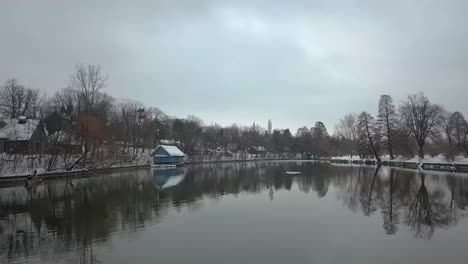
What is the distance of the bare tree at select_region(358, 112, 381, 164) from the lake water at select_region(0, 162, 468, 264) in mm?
42004

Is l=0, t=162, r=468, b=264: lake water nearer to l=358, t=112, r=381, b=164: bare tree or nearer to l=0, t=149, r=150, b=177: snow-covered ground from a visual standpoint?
l=0, t=149, r=150, b=177: snow-covered ground

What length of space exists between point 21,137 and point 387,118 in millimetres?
62556

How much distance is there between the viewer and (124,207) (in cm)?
2006

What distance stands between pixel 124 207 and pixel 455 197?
2112cm

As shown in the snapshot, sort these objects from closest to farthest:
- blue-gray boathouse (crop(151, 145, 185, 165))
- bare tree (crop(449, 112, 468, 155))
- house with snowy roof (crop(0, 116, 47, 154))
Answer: house with snowy roof (crop(0, 116, 47, 154)) < bare tree (crop(449, 112, 468, 155)) < blue-gray boathouse (crop(151, 145, 185, 165))

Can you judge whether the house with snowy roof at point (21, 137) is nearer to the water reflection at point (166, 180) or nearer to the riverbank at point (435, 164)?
the water reflection at point (166, 180)

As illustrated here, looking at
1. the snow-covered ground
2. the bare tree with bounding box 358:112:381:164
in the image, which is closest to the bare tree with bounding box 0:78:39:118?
the snow-covered ground

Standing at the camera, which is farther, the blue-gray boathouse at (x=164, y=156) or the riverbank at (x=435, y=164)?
the blue-gray boathouse at (x=164, y=156)

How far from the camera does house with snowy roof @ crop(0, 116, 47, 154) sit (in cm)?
4856

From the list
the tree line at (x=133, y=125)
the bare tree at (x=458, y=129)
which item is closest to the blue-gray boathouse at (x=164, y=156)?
the tree line at (x=133, y=125)

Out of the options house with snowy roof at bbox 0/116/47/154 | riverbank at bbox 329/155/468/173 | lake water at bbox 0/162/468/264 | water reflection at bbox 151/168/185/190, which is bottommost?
lake water at bbox 0/162/468/264

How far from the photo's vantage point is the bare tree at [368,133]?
6550 centimetres

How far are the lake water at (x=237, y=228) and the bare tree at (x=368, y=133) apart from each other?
4200 cm

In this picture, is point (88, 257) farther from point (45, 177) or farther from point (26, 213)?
point (45, 177)
